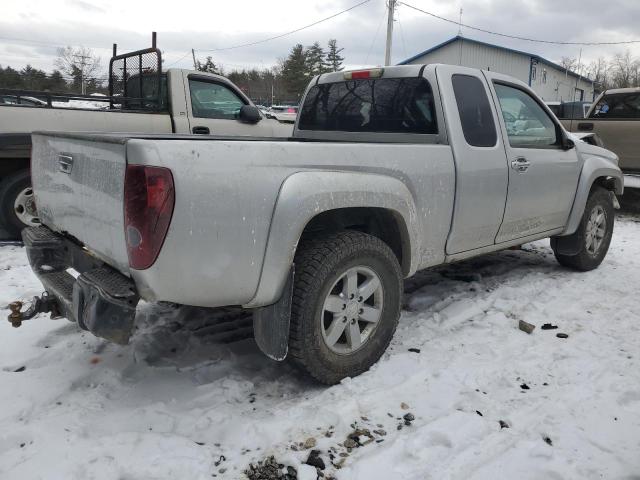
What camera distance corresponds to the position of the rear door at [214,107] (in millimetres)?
6332

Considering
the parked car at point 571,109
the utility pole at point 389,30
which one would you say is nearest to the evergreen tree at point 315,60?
the utility pole at point 389,30

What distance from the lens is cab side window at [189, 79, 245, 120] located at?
252 inches

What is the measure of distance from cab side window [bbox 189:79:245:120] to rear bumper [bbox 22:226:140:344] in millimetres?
3700

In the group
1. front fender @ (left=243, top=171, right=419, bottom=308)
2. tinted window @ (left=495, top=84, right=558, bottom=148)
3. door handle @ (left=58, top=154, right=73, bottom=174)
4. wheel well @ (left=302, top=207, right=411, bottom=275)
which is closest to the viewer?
front fender @ (left=243, top=171, right=419, bottom=308)

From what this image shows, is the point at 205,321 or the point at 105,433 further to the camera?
the point at 205,321

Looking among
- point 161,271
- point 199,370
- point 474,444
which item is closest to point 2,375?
point 199,370

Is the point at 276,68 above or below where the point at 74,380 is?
above

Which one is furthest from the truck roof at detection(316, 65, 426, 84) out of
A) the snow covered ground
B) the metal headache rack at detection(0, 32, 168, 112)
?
the metal headache rack at detection(0, 32, 168, 112)

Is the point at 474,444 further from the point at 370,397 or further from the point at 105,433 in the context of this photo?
the point at 105,433

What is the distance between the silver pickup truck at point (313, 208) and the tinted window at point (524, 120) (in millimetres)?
18

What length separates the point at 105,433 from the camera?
8.04 ft

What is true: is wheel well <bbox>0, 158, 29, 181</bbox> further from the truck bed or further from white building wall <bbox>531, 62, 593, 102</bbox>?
white building wall <bbox>531, 62, 593, 102</bbox>

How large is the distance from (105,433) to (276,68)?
81199mm

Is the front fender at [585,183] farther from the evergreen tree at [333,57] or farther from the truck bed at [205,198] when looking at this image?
the evergreen tree at [333,57]
